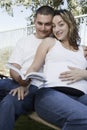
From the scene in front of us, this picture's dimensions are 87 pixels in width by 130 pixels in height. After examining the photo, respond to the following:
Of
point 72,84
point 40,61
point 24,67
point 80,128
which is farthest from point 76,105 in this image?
point 24,67

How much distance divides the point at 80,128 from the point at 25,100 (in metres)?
0.65

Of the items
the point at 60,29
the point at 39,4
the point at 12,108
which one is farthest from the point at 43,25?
the point at 39,4

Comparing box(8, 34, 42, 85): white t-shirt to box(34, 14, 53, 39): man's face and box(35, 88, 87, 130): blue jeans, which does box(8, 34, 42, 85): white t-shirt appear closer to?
box(34, 14, 53, 39): man's face

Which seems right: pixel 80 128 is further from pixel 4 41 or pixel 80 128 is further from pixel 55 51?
pixel 4 41

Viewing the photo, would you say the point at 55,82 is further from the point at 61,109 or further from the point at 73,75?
the point at 61,109

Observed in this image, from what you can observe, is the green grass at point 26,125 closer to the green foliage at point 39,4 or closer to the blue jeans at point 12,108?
the blue jeans at point 12,108

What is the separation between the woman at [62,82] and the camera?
8.50ft

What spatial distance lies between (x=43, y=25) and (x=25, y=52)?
1.10 ft

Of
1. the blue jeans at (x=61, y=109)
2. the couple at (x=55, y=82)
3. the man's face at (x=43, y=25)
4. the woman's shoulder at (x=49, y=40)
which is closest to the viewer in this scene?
the blue jeans at (x=61, y=109)

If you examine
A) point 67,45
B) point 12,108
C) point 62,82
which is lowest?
point 12,108

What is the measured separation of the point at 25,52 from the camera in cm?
370

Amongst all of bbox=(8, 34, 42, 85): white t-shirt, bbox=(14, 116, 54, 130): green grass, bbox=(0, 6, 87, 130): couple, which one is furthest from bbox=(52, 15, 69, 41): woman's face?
bbox=(14, 116, 54, 130): green grass

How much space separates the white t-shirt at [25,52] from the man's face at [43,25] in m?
0.08

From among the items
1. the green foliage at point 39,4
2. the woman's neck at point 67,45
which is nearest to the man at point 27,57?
the woman's neck at point 67,45
